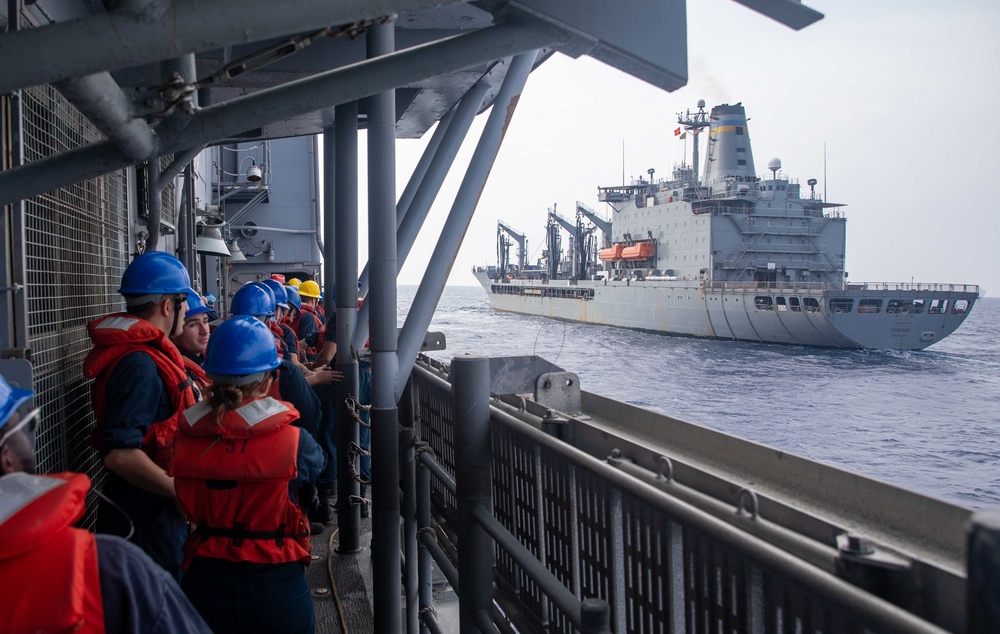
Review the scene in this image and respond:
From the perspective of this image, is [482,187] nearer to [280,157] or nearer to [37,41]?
[37,41]

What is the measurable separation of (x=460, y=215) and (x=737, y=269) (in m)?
43.7

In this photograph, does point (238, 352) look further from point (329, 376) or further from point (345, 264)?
point (345, 264)

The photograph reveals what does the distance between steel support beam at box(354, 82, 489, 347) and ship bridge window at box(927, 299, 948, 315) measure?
133 ft

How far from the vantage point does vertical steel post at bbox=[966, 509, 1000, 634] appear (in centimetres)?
84

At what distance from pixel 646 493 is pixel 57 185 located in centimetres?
193

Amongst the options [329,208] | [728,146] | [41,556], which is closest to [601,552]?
[41,556]

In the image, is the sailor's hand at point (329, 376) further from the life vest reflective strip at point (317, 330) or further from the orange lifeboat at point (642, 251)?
the orange lifeboat at point (642, 251)

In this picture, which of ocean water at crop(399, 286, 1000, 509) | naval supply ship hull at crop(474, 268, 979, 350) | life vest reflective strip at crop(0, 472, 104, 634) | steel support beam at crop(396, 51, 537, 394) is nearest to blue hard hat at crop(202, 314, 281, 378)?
steel support beam at crop(396, 51, 537, 394)

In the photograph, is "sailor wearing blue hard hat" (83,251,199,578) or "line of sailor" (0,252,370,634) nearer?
"line of sailor" (0,252,370,634)

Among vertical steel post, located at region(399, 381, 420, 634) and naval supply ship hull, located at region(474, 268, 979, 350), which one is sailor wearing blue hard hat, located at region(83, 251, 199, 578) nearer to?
vertical steel post, located at region(399, 381, 420, 634)

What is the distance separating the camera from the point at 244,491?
8.63ft

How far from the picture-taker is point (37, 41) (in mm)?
1503

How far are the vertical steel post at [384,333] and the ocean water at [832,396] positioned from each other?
8.15 m

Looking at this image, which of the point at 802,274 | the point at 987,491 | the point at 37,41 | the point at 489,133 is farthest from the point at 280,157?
the point at 802,274
